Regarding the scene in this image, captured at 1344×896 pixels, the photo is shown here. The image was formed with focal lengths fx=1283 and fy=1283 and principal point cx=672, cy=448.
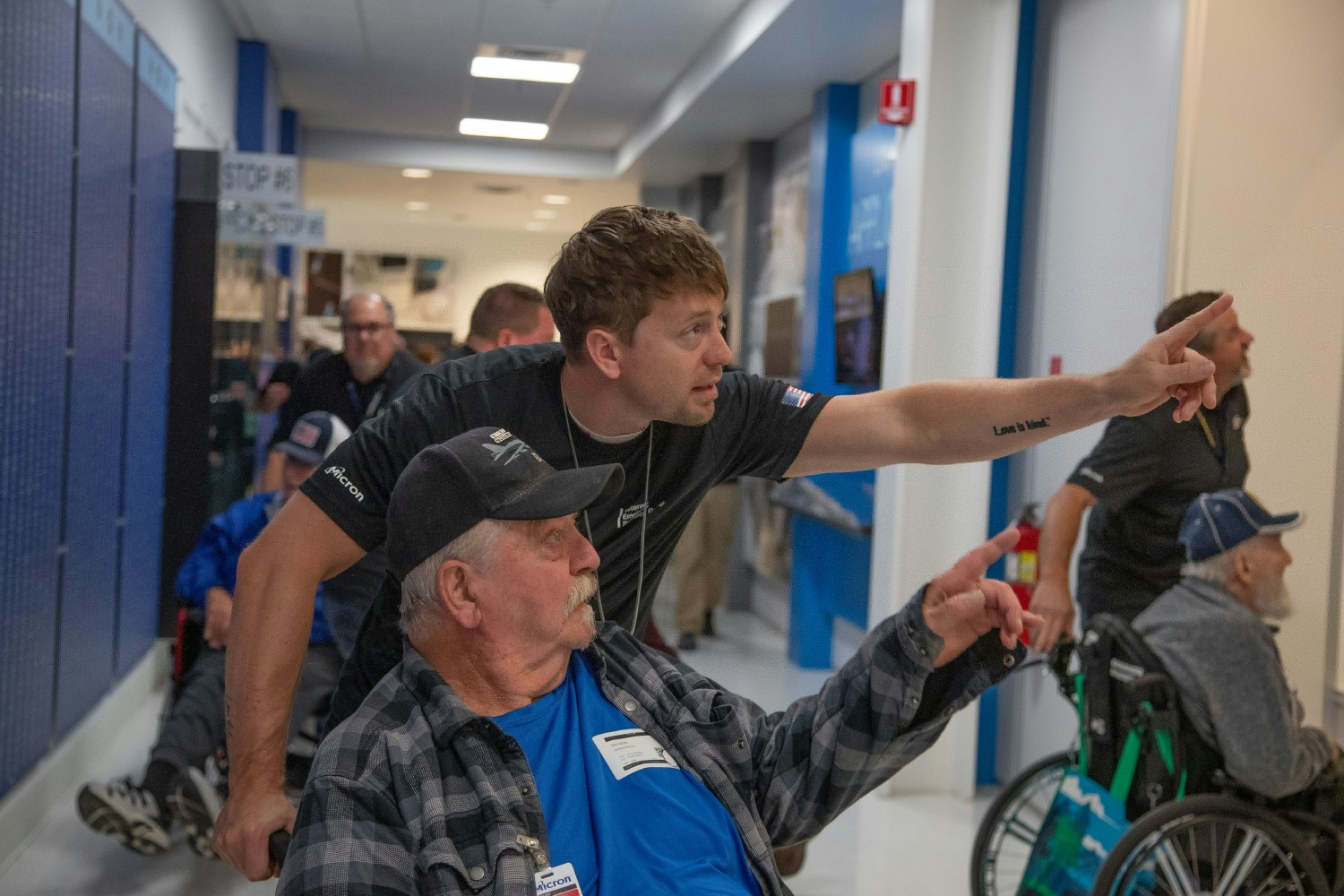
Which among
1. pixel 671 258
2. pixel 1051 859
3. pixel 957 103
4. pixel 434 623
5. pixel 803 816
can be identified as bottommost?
pixel 1051 859

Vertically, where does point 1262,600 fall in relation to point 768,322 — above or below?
below

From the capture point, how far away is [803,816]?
5.37 ft

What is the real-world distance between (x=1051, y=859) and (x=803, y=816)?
1.46m

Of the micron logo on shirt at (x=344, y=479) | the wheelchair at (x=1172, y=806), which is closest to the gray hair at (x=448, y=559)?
the micron logo on shirt at (x=344, y=479)

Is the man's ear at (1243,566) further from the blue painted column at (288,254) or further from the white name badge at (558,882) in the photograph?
the blue painted column at (288,254)

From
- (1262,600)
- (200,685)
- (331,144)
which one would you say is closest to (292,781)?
(200,685)

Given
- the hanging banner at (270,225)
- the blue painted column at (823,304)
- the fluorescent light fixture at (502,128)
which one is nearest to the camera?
the hanging banner at (270,225)

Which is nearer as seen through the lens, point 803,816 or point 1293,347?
point 803,816

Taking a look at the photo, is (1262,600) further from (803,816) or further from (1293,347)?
(803,816)

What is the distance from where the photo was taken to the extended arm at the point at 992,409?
5.48 feet

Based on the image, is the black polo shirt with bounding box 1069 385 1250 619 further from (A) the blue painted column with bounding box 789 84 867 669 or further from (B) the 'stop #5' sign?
(B) the 'stop #5' sign

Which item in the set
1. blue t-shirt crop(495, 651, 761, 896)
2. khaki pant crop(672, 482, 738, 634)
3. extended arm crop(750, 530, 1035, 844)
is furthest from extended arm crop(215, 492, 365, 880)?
khaki pant crop(672, 482, 738, 634)

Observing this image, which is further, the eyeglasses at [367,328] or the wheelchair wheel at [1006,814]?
the eyeglasses at [367,328]

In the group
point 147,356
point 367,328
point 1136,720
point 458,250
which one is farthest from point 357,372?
point 458,250
